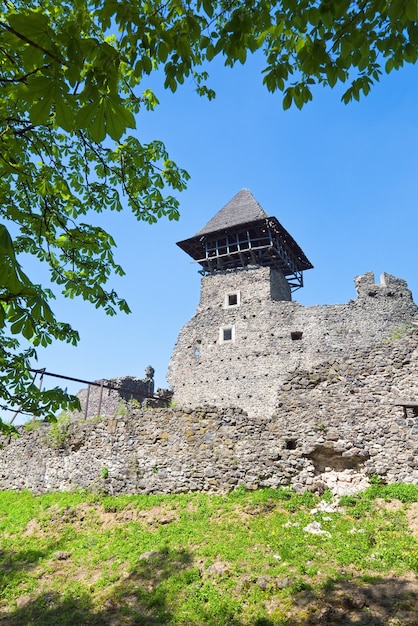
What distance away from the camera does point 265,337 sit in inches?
931

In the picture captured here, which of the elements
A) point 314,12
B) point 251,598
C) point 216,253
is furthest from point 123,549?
point 216,253

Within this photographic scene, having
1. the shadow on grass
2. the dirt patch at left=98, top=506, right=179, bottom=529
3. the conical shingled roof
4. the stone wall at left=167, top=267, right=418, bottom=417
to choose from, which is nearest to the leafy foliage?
the shadow on grass

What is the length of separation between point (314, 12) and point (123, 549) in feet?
32.5

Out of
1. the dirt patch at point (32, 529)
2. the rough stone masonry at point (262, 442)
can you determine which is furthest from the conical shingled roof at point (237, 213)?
the dirt patch at point (32, 529)

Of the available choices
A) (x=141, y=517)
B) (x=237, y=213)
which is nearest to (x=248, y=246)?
(x=237, y=213)

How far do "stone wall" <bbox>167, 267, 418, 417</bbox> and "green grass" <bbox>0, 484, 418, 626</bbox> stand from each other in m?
11.6

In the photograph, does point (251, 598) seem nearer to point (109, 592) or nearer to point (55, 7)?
point (109, 592)

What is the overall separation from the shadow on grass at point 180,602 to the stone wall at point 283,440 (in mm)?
2846

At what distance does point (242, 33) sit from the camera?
133 inches

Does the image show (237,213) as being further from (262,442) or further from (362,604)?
(362,604)

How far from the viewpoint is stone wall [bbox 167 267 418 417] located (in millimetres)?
21844

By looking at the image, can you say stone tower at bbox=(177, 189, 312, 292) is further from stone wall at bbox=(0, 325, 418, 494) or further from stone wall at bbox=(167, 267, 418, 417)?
stone wall at bbox=(0, 325, 418, 494)

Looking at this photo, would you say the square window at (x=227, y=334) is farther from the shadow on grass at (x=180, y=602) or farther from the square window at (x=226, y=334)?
the shadow on grass at (x=180, y=602)

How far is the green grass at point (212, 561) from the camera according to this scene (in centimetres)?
651
